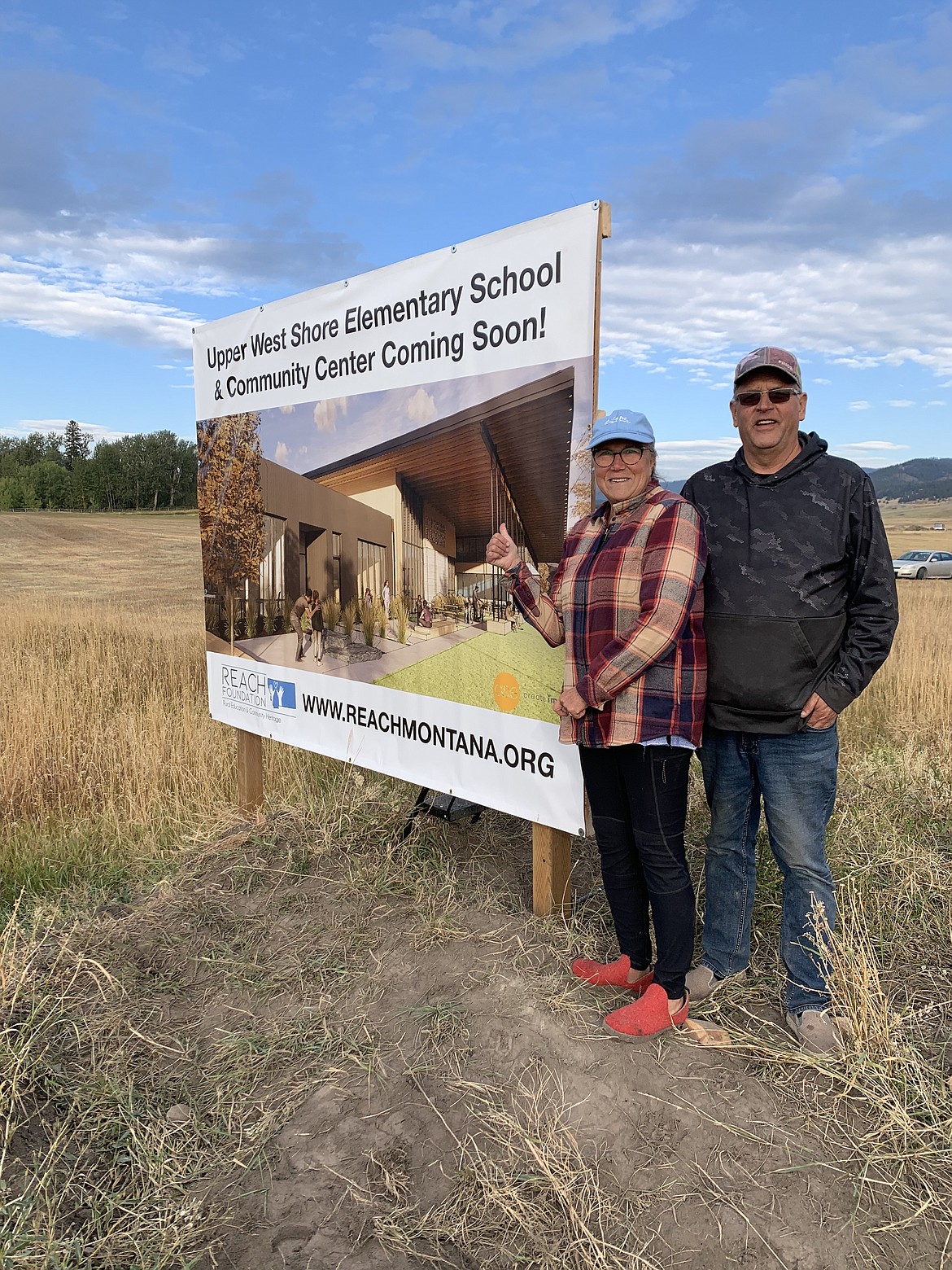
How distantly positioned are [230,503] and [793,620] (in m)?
3.60

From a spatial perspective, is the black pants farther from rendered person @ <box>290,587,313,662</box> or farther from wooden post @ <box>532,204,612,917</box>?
rendered person @ <box>290,587,313,662</box>

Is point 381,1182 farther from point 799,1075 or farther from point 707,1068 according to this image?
point 799,1075

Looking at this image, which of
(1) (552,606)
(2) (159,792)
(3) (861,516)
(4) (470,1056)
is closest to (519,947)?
(4) (470,1056)

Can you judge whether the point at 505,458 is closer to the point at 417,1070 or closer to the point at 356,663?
the point at 356,663

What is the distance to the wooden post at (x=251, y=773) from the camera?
216 inches

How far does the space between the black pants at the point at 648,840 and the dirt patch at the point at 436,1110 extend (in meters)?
0.34

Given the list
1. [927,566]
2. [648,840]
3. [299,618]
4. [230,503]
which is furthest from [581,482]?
[927,566]

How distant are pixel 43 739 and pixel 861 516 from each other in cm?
627

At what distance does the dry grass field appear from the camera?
239 cm

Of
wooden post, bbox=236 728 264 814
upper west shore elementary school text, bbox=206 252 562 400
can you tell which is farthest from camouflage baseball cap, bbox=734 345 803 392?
wooden post, bbox=236 728 264 814

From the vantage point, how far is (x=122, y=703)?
8250mm

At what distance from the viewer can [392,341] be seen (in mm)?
3998

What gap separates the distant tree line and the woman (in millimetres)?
74568

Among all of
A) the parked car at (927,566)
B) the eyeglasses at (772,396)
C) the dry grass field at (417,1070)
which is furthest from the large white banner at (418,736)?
the parked car at (927,566)
